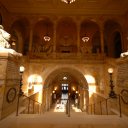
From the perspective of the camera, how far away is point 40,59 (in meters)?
14.1

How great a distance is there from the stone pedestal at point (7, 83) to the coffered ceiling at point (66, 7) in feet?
37.1

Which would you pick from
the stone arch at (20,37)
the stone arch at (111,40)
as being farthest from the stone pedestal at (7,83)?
the stone arch at (111,40)

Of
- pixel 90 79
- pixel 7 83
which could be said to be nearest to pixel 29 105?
pixel 7 83

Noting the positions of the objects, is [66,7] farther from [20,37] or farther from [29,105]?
[29,105]

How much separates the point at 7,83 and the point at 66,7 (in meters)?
12.8

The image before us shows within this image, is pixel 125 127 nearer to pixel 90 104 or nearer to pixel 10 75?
pixel 10 75

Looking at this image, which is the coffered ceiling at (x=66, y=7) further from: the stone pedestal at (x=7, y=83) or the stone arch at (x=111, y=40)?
the stone pedestal at (x=7, y=83)

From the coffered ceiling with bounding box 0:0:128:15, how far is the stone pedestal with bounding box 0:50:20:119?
11.3 meters

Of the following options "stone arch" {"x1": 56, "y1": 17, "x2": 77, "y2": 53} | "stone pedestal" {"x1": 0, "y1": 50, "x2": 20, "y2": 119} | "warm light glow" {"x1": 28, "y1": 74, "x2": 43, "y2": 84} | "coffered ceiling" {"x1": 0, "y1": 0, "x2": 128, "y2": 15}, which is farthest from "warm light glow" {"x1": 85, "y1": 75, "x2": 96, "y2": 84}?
"stone pedestal" {"x1": 0, "y1": 50, "x2": 20, "y2": 119}

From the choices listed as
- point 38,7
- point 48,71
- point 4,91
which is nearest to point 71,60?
point 48,71

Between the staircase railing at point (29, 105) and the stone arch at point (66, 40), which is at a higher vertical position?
the stone arch at point (66, 40)

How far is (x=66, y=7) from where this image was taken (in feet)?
50.7

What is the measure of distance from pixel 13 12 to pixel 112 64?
40.3ft

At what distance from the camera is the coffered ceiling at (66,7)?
14.5m
